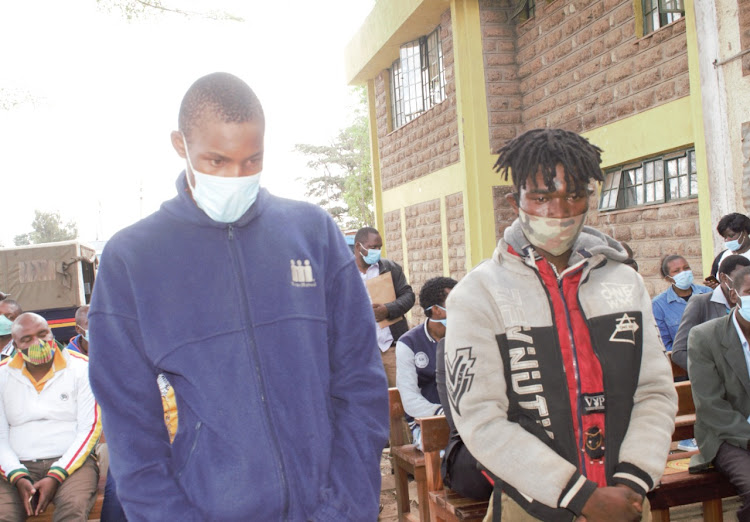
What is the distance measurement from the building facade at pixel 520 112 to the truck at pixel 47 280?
6525mm

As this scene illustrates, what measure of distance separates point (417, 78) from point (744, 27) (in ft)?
23.2

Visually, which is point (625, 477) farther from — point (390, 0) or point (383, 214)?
point (383, 214)

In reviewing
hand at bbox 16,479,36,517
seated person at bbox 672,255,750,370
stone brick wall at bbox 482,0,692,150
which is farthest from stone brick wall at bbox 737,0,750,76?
hand at bbox 16,479,36,517

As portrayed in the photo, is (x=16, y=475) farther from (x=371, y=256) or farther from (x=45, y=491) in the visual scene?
(x=371, y=256)

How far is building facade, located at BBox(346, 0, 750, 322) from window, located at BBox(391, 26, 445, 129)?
3cm

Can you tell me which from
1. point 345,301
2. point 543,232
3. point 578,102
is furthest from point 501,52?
point 345,301

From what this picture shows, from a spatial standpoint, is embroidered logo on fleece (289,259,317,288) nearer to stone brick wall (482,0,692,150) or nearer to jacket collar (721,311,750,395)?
jacket collar (721,311,750,395)

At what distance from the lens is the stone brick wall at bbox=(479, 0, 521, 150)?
1078 centimetres

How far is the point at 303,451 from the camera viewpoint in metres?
1.79

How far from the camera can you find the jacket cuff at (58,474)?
453 cm

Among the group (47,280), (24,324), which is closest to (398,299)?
(24,324)

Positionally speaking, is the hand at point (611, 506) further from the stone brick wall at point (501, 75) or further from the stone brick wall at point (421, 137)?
the stone brick wall at point (421, 137)

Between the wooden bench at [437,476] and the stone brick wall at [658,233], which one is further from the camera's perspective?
the stone brick wall at [658,233]

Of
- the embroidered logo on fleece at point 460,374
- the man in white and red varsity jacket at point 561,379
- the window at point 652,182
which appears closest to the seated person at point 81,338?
the embroidered logo on fleece at point 460,374
